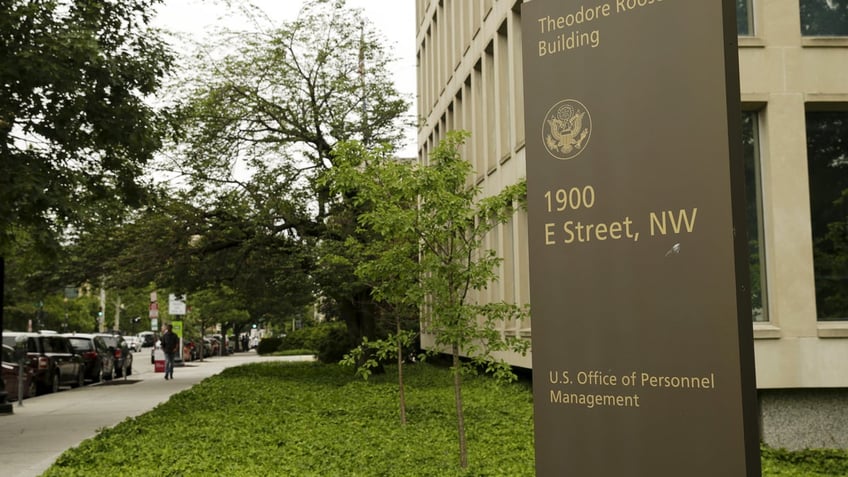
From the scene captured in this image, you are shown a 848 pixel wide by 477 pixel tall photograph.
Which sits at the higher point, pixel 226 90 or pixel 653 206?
pixel 226 90

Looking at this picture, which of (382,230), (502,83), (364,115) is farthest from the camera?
(364,115)

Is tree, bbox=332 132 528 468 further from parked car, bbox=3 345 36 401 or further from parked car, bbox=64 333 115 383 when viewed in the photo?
parked car, bbox=64 333 115 383

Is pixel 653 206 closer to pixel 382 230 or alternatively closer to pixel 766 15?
pixel 382 230

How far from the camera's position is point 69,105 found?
1509 centimetres

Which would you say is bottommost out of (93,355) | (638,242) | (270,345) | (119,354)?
(270,345)

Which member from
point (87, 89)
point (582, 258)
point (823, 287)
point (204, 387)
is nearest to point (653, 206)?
point (582, 258)

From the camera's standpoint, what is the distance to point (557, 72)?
457 centimetres

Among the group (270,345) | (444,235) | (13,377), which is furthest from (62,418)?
(270,345)

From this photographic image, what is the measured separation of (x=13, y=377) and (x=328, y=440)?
41.8 ft

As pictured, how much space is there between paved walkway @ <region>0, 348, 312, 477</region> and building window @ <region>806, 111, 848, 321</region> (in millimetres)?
10717

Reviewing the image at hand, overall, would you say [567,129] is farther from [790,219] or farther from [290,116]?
[290,116]

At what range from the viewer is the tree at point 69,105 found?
1413 centimetres

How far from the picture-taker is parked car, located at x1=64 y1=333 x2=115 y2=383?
30.9m

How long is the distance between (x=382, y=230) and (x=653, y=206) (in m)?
6.75
